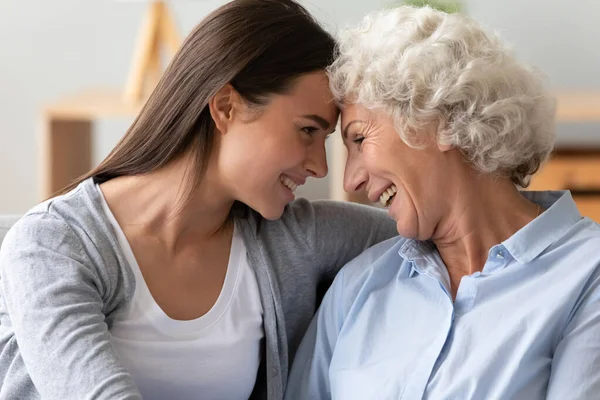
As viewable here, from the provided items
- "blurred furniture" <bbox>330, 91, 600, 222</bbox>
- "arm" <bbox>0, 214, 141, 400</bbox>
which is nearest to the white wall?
"blurred furniture" <bbox>330, 91, 600, 222</bbox>

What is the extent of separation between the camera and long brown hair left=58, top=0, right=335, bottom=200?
162 cm

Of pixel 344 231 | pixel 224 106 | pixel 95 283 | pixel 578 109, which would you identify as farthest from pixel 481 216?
pixel 578 109

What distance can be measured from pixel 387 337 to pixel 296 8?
2.08ft

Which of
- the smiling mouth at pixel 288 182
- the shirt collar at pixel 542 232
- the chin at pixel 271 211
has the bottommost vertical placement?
the chin at pixel 271 211

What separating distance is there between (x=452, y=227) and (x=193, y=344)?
20.1 inches

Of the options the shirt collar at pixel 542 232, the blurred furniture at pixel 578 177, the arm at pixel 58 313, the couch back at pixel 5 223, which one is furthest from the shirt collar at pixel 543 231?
the blurred furniture at pixel 578 177

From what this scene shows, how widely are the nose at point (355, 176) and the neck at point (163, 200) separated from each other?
237mm

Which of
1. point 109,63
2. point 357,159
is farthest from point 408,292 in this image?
point 109,63

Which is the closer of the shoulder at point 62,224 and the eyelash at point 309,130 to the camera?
the shoulder at point 62,224

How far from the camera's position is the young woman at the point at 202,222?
62.7 inches

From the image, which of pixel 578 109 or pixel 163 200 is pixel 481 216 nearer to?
pixel 163 200

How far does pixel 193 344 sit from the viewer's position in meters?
1.64

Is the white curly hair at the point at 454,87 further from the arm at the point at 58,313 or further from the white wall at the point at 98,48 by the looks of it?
the white wall at the point at 98,48

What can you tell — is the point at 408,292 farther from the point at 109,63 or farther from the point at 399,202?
the point at 109,63
